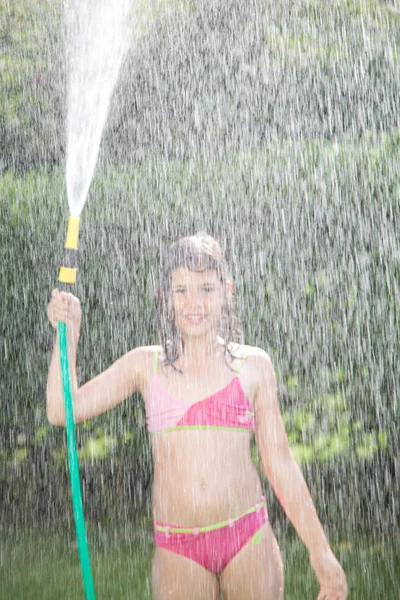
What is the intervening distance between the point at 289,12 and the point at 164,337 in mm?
7140

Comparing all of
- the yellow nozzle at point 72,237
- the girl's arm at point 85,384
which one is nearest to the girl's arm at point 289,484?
the girl's arm at point 85,384

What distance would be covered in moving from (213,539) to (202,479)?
0.18m

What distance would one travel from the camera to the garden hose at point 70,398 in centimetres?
263

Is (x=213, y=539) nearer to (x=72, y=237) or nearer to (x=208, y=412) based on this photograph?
(x=208, y=412)

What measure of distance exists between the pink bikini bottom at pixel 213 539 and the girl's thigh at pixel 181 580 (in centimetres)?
2

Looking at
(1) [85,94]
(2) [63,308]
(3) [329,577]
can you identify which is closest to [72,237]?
(2) [63,308]

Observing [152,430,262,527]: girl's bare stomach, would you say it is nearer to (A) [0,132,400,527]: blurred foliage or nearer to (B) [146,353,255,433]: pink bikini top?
(B) [146,353,255,433]: pink bikini top

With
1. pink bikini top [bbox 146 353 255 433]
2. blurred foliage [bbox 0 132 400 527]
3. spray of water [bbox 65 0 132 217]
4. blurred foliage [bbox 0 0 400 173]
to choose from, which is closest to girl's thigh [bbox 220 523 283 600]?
pink bikini top [bbox 146 353 255 433]

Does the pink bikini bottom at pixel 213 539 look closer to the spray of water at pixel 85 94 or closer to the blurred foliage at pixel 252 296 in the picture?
the spray of water at pixel 85 94

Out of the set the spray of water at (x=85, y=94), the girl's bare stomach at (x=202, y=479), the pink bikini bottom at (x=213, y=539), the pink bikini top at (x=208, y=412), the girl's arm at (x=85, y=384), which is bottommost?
the pink bikini bottom at (x=213, y=539)

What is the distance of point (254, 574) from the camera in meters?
2.58

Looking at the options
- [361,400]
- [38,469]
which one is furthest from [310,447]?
[38,469]

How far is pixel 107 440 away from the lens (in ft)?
17.0

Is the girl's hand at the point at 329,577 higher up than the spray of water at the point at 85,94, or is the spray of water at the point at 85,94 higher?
the spray of water at the point at 85,94
